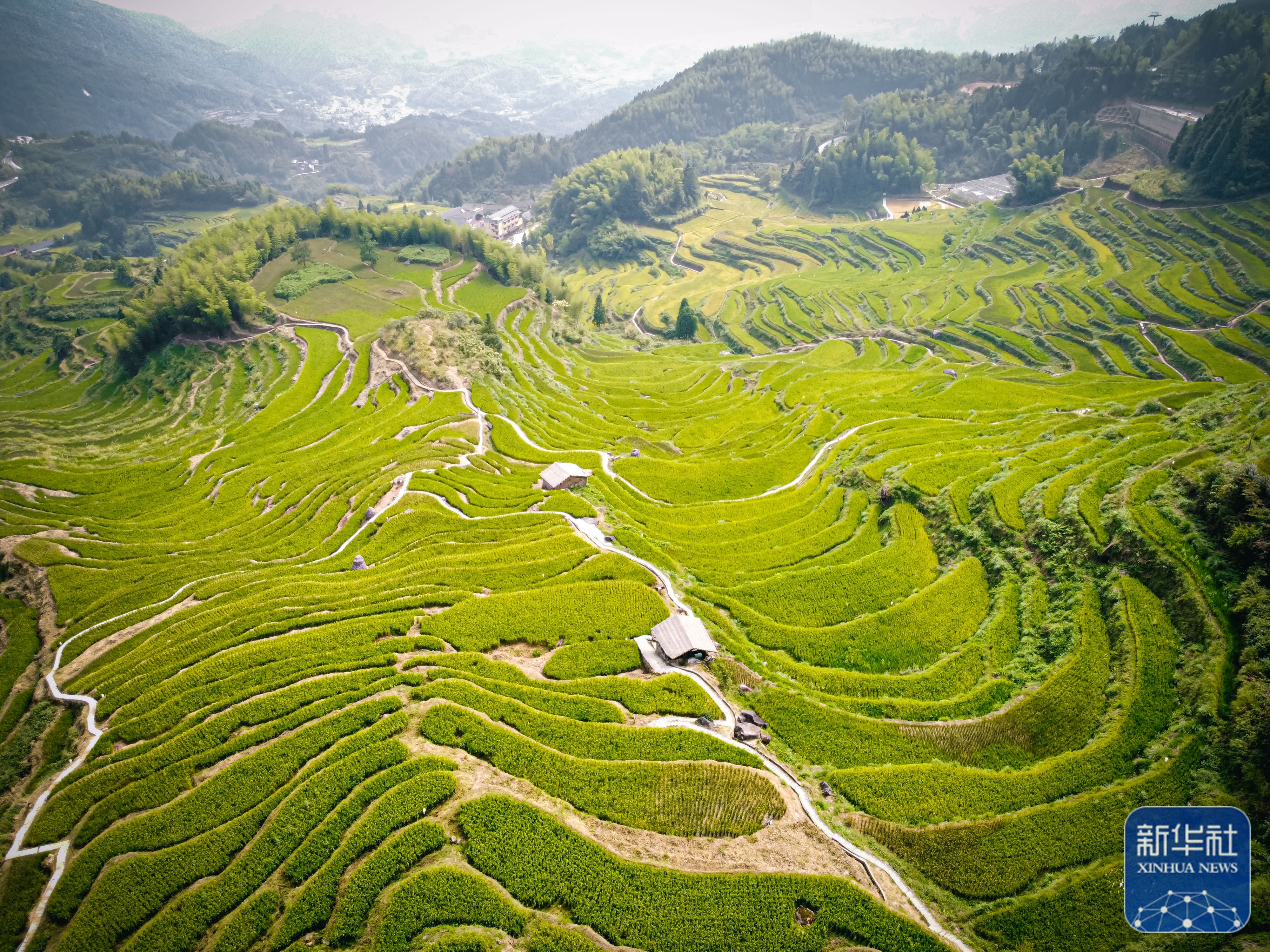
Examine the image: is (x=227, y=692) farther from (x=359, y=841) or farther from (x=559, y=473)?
(x=559, y=473)

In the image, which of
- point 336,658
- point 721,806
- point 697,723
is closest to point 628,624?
point 697,723

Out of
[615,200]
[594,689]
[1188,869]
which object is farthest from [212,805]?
[615,200]

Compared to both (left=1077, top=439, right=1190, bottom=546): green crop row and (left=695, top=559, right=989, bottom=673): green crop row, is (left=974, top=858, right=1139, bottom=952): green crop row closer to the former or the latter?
(left=695, top=559, right=989, bottom=673): green crop row

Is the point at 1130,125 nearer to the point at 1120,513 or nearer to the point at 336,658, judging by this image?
the point at 1120,513

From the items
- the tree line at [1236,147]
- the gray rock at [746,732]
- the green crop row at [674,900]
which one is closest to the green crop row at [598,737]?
the gray rock at [746,732]

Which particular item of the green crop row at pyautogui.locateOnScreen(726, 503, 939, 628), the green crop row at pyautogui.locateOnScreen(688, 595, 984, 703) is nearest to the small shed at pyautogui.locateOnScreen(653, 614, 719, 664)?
the green crop row at pyautogui.locateOnScreen(688, 595, 984, 703)

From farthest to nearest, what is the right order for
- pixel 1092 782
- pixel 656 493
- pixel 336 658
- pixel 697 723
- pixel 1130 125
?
pixel 1130 125 → pixel 656 493 → pixel 336 658 → pixel 697 723 → pixel 1092 782

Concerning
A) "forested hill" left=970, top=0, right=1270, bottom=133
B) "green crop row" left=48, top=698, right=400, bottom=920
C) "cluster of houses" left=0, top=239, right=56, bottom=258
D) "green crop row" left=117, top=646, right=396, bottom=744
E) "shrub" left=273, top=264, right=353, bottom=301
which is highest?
"forested hill" left=970, top=0, right=1270, bottom=133
